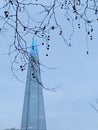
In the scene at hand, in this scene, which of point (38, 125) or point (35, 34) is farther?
point (38, 125)

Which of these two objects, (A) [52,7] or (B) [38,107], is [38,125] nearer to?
(B) [38,107]

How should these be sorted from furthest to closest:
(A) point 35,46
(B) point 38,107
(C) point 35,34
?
1. (B) point 38,107
2. (A) point 35,46
3. (C) point 35,34

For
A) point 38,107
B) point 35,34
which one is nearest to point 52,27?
point 35,34

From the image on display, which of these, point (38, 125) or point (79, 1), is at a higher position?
point (38, 125)

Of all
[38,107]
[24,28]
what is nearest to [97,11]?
[24,28]

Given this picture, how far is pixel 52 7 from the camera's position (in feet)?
17.1

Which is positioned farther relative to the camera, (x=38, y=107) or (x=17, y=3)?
(x=38, y=107)

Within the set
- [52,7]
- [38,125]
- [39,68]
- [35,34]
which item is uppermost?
[38,125]

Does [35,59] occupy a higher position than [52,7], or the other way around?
[52,7]

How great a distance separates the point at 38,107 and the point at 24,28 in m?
44.4

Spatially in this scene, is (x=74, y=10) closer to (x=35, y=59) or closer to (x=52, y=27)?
(x=52, y=27)

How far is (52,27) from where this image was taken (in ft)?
16.9

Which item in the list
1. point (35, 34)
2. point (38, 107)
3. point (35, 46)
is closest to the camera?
point (35, 34)

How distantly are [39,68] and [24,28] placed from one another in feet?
1.73
